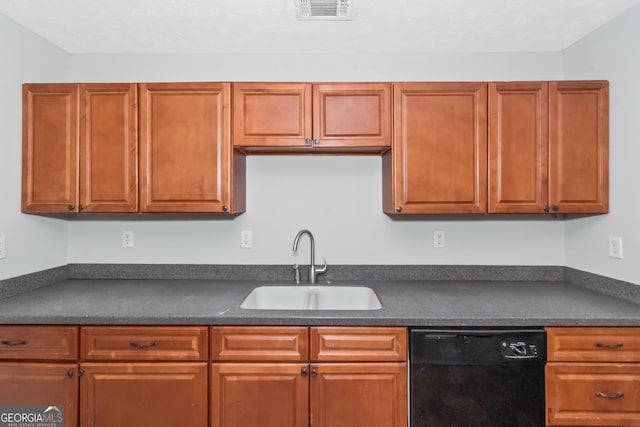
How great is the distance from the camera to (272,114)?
200cm

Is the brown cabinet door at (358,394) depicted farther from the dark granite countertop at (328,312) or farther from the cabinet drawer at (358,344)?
the dark granite countertop at (328,312)

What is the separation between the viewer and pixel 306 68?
2.34m

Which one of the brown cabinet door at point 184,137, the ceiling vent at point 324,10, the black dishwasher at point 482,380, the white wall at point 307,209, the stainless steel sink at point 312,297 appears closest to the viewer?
the black dishwasher at point 482,380

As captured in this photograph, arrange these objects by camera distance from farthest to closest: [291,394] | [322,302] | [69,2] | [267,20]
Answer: [322,302]
[267,20]
[69,2]
[291,394]

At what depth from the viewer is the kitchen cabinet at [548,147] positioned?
1944mm

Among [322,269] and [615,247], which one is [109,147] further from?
[615,247]

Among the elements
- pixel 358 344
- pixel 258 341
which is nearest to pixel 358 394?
pixel 358 344

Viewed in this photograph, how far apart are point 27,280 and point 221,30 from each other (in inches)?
Answer: 71.2

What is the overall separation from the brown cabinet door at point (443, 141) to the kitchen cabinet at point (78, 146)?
4.96 ft

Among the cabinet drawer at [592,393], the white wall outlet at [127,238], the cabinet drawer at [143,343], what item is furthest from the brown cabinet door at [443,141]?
the white wall outlet at [127,238]

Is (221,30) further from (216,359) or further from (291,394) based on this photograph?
(291,394)

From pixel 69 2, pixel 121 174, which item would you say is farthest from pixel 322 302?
pixel 69 2

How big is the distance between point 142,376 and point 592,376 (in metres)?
2.01

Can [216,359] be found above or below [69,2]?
below
